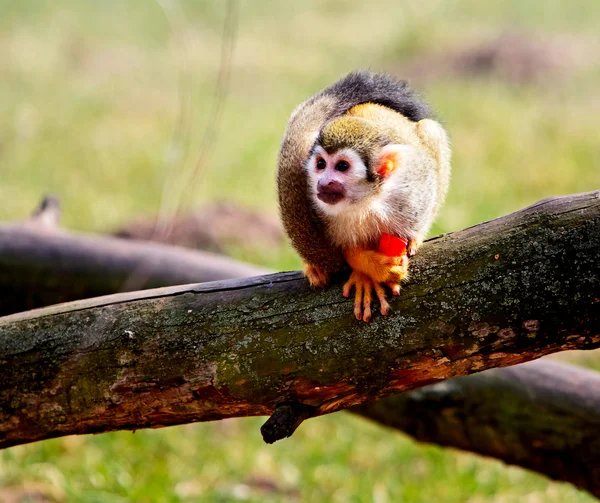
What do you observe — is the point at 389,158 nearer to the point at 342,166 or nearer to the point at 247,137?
the point at 342,166

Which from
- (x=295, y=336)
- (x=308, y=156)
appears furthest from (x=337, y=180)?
(x=295, y=336)

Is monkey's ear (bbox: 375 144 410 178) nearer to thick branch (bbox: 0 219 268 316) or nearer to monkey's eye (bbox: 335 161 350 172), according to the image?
monkey's eye (bbox: 335 161 350 172)

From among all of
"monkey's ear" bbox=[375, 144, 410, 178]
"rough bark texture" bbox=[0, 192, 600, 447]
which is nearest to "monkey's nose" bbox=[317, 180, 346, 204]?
"monkey's ear" bbox=[375, 144, 410, 178]

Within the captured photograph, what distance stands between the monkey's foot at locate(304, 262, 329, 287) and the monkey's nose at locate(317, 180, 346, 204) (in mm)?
227

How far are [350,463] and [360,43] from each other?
775cm

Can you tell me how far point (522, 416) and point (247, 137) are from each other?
18.6 ft

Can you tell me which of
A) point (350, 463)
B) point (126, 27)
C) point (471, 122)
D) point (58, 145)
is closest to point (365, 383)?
point (350, 463)

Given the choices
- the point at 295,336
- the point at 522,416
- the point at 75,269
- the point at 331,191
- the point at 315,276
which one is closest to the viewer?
the point at 295,336

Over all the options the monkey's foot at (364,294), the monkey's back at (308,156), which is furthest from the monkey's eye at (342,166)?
the monkey's foot at (364,294)

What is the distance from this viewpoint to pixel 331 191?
2.22 m

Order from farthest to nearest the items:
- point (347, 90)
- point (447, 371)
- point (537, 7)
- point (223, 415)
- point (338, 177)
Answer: point (537, 7), point (347, 90), point (338, 177), point (223, 415), point (447, 371)

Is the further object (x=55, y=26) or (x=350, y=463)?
(x=55, y=26)

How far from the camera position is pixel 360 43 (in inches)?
410

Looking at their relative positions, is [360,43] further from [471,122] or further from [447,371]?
[447,371]
